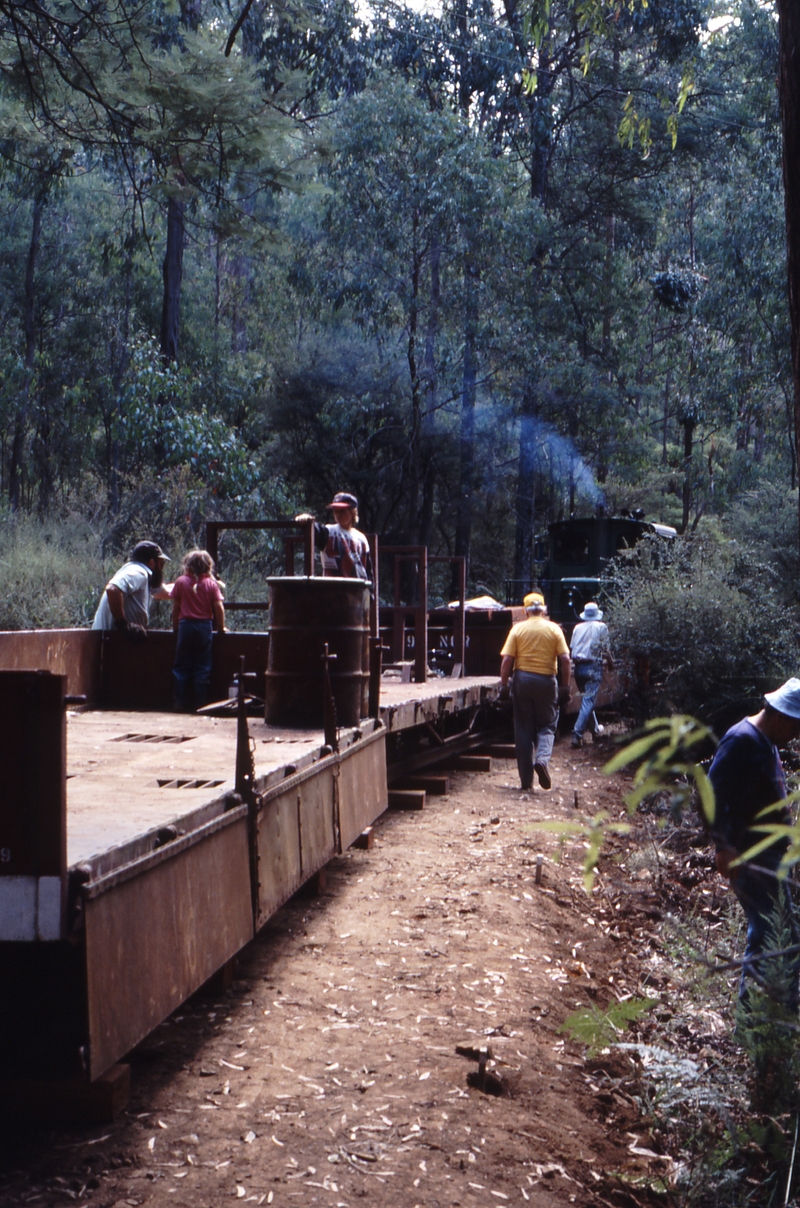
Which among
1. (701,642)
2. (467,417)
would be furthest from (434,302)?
(701,642)

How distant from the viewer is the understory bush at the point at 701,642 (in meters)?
13.5

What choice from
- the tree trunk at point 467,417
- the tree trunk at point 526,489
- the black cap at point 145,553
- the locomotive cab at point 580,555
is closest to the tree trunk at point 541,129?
the tree trunk at point 467,417

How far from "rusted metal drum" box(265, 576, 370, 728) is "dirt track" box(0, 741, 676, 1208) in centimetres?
121

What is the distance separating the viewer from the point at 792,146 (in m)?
4.66

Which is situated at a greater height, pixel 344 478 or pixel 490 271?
pixel 490 271

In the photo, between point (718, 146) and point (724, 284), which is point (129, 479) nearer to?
point (724, 284)

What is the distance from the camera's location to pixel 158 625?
610 inches

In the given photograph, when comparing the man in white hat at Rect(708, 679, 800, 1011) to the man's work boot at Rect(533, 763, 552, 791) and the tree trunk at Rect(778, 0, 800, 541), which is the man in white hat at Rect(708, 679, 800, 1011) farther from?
the man's work boot at Rect(533, 763, 552, 791)

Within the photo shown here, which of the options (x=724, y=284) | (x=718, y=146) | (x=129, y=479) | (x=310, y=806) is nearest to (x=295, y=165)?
(x=310, y=806)

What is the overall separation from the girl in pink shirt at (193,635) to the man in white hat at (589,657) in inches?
264

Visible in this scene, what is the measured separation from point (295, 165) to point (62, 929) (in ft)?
27.6

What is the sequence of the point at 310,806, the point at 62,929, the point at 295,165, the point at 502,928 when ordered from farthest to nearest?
the point at 295,165, the point at 502,928, the point at 310,806, the point at 62,929

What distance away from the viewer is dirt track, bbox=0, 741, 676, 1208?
3.91 m

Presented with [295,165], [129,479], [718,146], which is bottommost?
[129,479]
